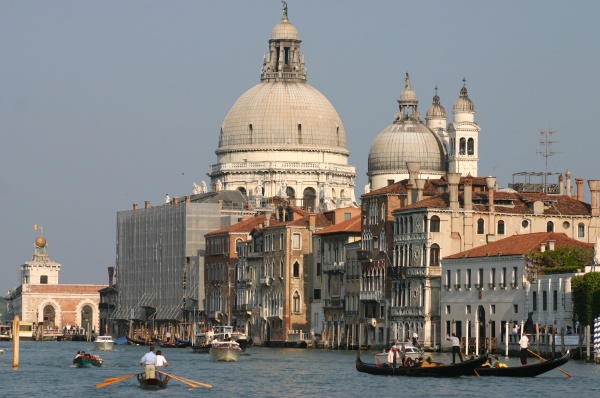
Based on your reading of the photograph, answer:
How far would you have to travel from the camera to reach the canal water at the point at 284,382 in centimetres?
6119

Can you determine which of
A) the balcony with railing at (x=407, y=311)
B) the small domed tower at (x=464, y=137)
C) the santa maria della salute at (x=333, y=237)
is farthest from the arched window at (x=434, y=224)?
the small domed tower at (x=464, y=137)

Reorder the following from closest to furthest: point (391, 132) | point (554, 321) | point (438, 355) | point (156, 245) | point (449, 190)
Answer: point (554, 321)
point (438, 355)
point (449, 190)
point (156, 245)
point (391, 132)

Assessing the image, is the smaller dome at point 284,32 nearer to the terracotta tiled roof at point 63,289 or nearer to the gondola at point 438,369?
the terracotta tiled roof at point 63,289

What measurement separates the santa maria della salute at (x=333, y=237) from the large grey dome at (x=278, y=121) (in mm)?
99

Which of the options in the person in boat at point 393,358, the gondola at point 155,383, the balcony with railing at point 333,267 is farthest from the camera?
the balcony with railing at point 333,267

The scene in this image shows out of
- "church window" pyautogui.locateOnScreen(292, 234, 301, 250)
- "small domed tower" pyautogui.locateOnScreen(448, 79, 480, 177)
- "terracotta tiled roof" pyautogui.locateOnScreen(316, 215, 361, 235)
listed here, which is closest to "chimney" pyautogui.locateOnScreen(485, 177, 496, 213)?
"terracotta tiled roof" pyautogui.locateOnScreen(316, 215, 361, 235)

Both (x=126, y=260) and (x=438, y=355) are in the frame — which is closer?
(x=438, y=355)

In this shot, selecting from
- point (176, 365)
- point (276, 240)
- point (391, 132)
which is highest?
point (391, 132)

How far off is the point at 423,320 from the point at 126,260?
47815 millimetres

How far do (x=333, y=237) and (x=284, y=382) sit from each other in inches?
1485

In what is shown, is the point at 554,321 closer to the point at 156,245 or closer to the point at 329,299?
the point at 329,299

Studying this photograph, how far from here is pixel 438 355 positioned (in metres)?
87.1

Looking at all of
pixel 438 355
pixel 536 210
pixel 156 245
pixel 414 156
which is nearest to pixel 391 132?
pixel 414 156

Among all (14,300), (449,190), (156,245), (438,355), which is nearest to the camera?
(438,355)
